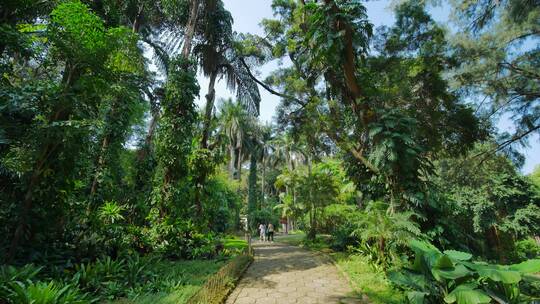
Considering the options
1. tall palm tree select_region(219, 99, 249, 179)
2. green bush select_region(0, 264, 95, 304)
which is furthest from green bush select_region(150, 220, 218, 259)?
tall palm tree select_region(219, 99, 249, 179)

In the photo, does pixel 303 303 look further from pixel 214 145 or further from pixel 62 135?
pixel 214 145

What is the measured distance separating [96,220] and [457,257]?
7663 millimetres

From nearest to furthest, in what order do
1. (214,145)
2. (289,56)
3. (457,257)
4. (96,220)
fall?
(457,257), (96,220), (214,145), (289,56)

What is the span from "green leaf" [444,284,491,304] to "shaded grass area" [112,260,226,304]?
414 centimetres

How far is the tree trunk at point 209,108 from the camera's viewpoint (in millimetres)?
11516

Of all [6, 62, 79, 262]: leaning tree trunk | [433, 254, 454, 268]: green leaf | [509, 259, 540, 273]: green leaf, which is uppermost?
[6, 62, 79, 262]: leaning tree trunk

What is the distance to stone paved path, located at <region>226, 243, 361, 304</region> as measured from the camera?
5887mm

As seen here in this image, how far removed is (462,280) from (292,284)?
3.78m

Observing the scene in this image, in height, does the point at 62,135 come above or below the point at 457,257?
above

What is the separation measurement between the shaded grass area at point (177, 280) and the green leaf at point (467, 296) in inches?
163

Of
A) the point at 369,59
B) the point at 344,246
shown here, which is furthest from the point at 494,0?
the point at 344,246

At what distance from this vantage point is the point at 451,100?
1029 cm

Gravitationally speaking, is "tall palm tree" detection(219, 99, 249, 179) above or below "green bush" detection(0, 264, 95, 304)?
above

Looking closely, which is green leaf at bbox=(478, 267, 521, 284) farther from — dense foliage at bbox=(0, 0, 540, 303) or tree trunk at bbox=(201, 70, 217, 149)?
tree trunk at bbox=(201, 70, 217, 149)
